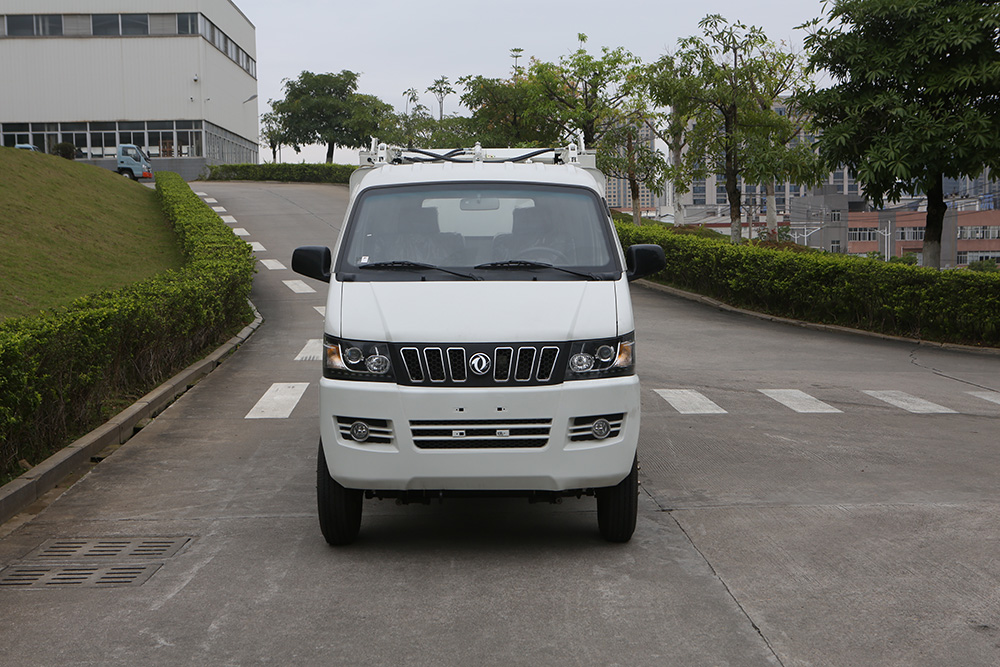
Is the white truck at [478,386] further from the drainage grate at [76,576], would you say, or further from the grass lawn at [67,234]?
the grass lawn at [67,234]

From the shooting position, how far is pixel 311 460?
9273 mm

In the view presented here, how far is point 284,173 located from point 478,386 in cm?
6528

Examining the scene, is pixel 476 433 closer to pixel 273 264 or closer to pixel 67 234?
pixel 273 264

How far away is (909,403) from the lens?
40.9ft

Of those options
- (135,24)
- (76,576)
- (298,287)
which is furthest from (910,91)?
(135,24)

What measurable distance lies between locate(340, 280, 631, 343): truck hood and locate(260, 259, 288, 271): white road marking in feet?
76.1

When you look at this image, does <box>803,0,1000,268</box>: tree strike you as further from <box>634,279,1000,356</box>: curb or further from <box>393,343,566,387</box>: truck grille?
<box>393,343,566,387</box>: truck grille

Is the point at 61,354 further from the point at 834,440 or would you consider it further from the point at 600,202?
the point at 834,440

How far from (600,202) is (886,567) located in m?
2.85

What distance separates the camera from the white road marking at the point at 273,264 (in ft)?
95.5

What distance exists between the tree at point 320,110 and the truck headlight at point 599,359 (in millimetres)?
91054

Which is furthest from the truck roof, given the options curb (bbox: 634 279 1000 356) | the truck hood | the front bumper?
curb (bbox: 634 279 1000 356)

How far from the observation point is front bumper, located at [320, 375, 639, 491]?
19.5 ft

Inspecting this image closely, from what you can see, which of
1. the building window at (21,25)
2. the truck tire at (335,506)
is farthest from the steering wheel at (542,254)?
the building window at (21,25)
